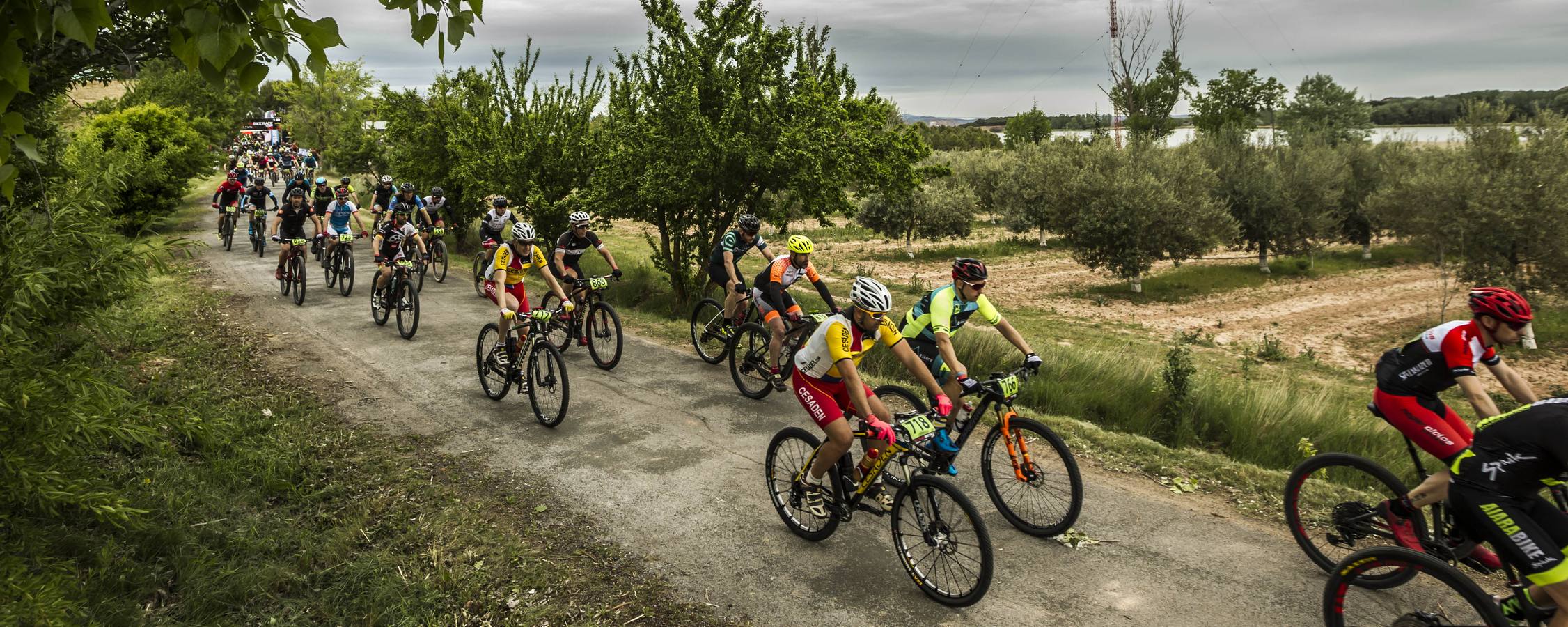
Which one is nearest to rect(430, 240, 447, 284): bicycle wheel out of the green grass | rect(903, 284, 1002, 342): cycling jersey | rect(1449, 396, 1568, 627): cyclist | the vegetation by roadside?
the vegetation by roadside

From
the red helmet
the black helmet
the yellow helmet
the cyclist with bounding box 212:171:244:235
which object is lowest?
the red helmet

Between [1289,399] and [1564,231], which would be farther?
[1564,231]

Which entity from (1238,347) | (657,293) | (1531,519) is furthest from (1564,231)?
→ (1531,519)

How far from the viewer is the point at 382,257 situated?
14.7 meters

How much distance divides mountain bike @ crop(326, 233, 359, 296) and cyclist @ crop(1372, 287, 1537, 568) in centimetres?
1656

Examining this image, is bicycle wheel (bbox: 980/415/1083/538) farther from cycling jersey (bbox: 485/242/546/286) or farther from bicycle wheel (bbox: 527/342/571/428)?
cycling jersey (bbox: 485/242/546/286)

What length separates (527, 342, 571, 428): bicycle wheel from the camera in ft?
29.9

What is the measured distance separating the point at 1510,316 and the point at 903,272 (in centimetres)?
3195

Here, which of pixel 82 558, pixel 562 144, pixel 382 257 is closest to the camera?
pixel 82 558

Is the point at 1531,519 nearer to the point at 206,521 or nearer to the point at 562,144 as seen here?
the point at 206,521

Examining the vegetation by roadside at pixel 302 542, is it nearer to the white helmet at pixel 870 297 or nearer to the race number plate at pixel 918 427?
the race number plate at pixel 918 427

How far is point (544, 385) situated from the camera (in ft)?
30.2

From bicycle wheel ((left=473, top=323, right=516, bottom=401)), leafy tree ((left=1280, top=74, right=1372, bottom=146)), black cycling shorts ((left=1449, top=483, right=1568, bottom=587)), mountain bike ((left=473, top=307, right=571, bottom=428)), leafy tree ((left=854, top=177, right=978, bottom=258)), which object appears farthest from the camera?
leafy tree ((left=1280, top=74, right=1372, bottom=146))

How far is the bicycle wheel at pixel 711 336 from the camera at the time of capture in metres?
11.7
